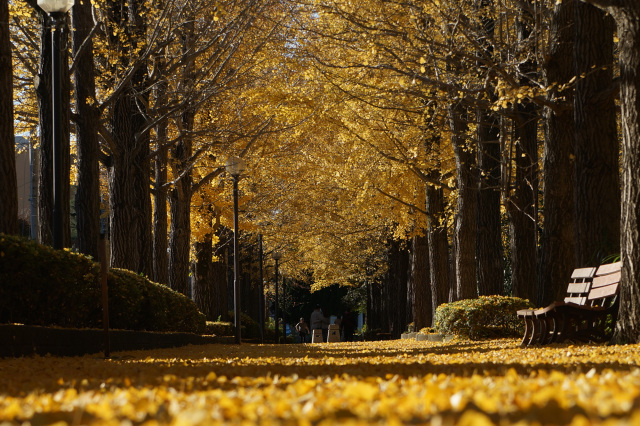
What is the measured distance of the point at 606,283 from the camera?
1130cm

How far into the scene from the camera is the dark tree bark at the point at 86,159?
50.0ft

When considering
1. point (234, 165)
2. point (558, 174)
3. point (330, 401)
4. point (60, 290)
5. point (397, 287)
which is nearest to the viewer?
point (330, 401)

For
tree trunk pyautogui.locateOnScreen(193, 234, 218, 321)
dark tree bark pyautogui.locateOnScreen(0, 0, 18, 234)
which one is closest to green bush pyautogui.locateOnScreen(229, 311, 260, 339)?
tree trunk pyautogui.locateOnScreen(193, 234, 218, 321)

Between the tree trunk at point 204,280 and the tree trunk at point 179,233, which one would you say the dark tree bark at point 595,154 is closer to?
the tree trunk at point 179,233

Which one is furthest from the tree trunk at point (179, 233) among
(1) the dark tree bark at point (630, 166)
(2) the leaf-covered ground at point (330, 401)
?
(2) the leaf-covered ground at point (330, 401)

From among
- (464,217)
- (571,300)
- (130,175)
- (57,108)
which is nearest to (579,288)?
(571,300)

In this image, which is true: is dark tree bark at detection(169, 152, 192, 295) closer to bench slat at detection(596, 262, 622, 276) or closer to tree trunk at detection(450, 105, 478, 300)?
tree trunk at detection(450, 105, 478, 300)

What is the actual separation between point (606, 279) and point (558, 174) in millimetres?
3859

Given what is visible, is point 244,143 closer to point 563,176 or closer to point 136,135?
point 136,135

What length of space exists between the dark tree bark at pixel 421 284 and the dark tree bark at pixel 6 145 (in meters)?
17.3

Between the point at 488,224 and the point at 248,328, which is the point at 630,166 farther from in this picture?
the point at 248,328

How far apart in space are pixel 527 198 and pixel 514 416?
15.9 m

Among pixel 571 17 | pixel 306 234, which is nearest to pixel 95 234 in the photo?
pixel 571 17

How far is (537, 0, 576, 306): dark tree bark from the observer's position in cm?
1471
